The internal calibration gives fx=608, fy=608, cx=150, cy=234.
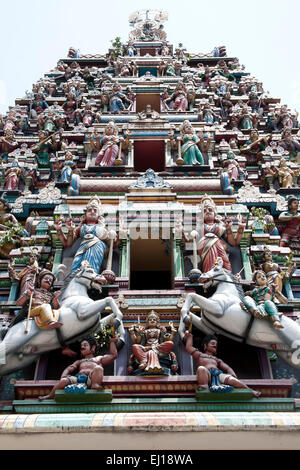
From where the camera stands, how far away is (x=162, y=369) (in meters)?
9.81

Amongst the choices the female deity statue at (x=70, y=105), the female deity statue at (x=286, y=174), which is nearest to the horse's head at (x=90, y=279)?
the female deity statue at (x=286, y=174)

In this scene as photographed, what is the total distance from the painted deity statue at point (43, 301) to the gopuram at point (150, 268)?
0.09ft

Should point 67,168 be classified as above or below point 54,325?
above

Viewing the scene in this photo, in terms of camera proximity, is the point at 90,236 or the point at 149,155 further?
the point at 149,155

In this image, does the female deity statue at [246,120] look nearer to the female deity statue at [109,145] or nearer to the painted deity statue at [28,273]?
the female deity statue at [109,145]

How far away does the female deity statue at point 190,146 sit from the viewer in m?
17.9

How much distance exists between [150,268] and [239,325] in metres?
4.83

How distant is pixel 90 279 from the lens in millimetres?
11422

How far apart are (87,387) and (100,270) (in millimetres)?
3672

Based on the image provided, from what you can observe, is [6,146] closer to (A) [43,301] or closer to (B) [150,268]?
(B) [150,268]

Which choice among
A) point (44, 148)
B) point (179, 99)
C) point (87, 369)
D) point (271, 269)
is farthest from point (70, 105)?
point (87, 369)

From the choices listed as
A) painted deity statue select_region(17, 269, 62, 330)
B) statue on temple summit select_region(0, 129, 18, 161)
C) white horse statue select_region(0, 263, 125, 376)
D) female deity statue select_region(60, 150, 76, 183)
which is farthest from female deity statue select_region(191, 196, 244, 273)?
statue on temple summit select_region(0, 129, 18, 161)

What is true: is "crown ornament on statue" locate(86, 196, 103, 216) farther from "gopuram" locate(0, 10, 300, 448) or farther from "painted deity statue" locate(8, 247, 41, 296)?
"painted deity statue" locate(8, 247, 41, 296)

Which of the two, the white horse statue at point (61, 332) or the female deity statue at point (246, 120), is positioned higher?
the female deity statue at point (246, 120)
